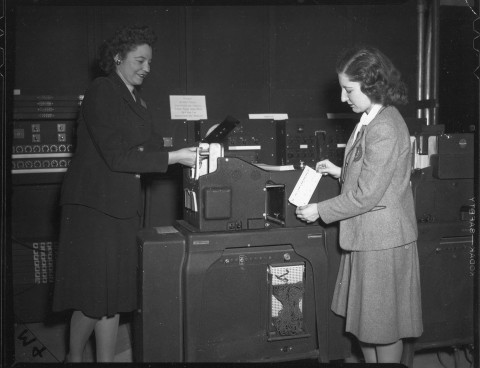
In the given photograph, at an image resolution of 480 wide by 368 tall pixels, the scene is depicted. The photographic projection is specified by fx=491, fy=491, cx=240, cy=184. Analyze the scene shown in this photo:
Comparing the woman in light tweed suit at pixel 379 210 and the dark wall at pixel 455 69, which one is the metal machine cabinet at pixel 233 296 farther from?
the dark wall at pixel 455 69

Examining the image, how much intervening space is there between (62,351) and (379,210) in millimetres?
2156

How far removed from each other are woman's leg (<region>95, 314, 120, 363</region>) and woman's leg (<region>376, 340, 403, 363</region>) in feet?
3.91

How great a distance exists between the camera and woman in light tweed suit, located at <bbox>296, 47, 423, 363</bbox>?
6.27 ft

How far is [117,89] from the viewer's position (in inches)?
87.2

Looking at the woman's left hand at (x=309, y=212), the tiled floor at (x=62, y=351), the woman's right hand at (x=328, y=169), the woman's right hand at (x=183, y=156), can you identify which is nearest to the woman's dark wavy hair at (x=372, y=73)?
the woman's right hand at (x=328, y=169)

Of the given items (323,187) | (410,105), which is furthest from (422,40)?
(323,187)

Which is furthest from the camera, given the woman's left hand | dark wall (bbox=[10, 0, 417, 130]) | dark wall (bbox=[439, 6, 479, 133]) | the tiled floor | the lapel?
dark wall (bbox=[439, 6, 479, 133])

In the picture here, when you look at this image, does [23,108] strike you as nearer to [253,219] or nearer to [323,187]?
[253,219]

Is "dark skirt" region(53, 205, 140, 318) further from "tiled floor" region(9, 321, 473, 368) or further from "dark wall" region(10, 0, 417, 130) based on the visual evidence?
"dark wall" region(10, 0, 417, 130)

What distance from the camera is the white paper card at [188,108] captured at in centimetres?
368

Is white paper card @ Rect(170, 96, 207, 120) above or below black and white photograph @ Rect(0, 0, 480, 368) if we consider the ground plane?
above

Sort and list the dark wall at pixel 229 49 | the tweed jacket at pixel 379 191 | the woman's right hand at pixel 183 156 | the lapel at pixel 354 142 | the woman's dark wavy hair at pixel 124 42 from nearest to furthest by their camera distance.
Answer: the tweed jacket at pixel 379 191 < the lapel at pixel 354 142 < the woman's right hand at pixel 183 156 < the woman's dark wavy hair at pixel 124 42 < the dark wall at pixel 229 49

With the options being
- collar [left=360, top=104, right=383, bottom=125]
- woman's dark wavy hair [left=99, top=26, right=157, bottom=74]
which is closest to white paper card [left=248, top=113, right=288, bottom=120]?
woman's dark wavy hair [left=99, top=26, right=157, bottom=74]

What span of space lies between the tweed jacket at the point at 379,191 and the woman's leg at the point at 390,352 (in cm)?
42
